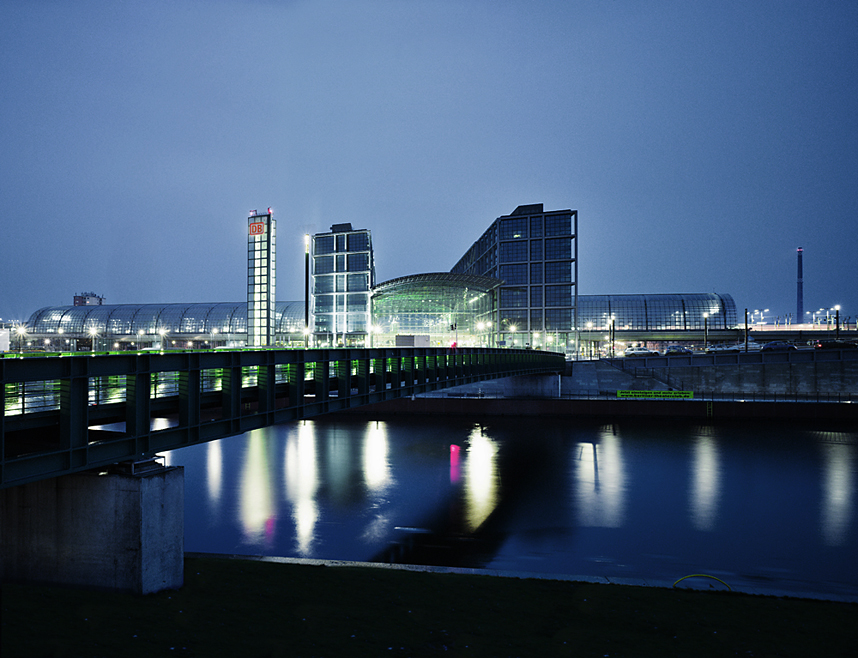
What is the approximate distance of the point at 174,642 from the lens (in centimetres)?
1100

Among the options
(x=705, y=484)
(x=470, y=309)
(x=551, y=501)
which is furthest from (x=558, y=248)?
(x=551, y=501)

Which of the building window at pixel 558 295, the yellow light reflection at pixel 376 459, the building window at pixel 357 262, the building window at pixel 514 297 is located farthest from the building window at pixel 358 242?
the yellow light reflection at pixel 376 459

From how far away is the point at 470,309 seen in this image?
88.8m

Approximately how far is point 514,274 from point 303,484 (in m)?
73.8

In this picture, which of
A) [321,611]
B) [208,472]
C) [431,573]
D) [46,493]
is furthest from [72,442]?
[208,472]

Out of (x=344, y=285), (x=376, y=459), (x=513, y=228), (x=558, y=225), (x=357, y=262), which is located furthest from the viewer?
(x=513, y=228)

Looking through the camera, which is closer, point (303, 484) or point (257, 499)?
point (257, 499)

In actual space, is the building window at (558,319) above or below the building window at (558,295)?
below

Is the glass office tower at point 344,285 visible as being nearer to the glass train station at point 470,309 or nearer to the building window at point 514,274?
the glass train station at point 470,309

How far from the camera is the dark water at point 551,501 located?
21.2m

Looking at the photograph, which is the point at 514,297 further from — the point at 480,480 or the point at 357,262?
the point at 480,480

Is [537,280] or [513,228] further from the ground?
[513,228]

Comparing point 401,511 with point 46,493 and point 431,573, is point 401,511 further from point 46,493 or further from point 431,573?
point 46,493

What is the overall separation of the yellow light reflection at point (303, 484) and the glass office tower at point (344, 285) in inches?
1397
